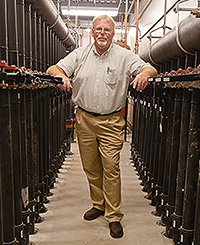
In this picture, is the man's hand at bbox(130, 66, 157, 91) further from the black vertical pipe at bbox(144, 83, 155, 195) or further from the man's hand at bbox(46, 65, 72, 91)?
the black vertical pipe at bbox(144, 83, 155, 195)

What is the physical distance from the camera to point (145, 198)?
2973mm

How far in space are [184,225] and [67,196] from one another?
153 cm

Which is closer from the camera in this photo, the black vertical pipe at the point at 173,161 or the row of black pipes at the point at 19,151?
the row of black pipes at the point at 19,151

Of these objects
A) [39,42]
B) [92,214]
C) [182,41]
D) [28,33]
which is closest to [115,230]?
[92,214]

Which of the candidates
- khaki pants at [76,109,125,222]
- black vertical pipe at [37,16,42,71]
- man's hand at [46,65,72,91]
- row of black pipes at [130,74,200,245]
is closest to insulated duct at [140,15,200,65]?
row of black pipes at [130,74,200,245]

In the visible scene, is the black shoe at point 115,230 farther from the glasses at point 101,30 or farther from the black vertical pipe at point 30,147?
the glasses at point 101,30

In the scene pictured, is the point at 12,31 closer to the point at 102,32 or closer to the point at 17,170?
the point at 102,32

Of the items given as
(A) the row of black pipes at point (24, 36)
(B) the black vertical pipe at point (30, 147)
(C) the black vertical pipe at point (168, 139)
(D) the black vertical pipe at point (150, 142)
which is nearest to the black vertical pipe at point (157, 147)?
(D) the black vertical pipe at point (150, 142)

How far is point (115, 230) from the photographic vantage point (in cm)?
214

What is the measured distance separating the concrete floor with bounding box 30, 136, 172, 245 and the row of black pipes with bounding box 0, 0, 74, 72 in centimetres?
143

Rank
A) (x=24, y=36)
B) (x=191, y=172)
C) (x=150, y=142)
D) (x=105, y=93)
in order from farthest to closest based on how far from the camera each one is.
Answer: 1. (x=150, y=142)
2. (x=24, y=36)
3. (x=105, y=93)
4. (x=191, y=172)

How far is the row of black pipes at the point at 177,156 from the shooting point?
164 centimetres

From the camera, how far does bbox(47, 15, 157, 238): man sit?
7.00 ft

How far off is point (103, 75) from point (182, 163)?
915mm
